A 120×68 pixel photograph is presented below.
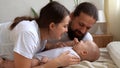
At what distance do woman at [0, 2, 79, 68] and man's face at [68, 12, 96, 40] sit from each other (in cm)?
31

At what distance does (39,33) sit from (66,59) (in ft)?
0.77

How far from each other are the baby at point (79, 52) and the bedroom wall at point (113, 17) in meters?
1.14

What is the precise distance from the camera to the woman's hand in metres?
1.32

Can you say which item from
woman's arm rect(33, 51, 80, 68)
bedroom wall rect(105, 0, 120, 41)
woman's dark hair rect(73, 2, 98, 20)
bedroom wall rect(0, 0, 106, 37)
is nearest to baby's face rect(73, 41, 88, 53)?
woman's arm rect(33, 51, 80, 68)

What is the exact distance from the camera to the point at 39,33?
51.7 inches

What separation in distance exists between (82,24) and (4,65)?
64cm

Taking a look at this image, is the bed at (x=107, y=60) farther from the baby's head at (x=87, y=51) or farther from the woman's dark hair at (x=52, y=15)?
the woman's dark hair at (x=52, y=15)

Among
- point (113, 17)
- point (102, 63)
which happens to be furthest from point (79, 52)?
point (113, 17)

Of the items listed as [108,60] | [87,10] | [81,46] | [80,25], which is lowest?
[108,60]

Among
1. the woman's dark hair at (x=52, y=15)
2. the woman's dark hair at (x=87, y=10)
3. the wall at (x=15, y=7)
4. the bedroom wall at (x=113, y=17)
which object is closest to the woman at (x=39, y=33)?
the woman's dark hair at (x=52, y=15)

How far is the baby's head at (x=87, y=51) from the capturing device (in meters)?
1.49

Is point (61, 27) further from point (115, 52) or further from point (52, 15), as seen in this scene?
point (115, 52)

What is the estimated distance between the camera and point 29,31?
47.7 inches

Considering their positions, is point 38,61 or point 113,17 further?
point 113,17
